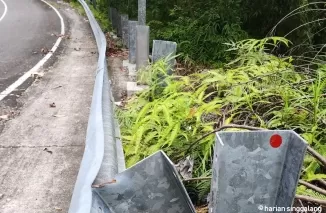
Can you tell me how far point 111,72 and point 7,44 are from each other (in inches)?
221

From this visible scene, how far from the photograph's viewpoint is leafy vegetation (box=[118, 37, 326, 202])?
134 inches

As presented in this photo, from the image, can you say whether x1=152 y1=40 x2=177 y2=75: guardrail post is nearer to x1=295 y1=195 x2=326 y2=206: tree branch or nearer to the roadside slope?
the roadside slope

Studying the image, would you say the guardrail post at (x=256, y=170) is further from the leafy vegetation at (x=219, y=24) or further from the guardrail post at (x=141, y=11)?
the leafy vegetation at (x=219, y=24)

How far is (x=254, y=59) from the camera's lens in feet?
17.4

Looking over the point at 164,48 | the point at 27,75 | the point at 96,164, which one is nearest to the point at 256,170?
the point at 96,164

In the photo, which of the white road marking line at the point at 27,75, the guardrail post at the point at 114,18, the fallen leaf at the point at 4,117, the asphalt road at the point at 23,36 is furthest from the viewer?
the guardrail post at the point at 114,18

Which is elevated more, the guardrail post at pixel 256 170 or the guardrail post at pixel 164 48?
the guardrail post at pixel 164 48

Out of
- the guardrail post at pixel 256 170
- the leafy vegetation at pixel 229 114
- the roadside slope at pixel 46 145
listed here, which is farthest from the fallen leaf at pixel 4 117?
the guardrail post at pixel 256 170

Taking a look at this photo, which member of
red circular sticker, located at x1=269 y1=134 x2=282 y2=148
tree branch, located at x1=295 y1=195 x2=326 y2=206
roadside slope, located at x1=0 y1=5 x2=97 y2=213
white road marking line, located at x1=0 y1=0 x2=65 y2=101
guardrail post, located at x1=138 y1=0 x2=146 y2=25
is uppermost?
guardrail post, located at x1=138 y1=0 x2=146 y2=25

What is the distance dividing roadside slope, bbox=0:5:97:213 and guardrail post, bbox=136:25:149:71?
1079mm

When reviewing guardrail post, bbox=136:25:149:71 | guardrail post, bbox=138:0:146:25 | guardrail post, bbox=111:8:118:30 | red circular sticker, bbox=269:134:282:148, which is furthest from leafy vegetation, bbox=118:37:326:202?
guardrail post, bbox=111:8:118:30

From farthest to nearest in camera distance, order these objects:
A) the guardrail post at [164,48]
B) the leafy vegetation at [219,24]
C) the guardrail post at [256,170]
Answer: the leafy vegetation at [219,24], the guardrail post at [164,48], the guardrail post at [256,170]

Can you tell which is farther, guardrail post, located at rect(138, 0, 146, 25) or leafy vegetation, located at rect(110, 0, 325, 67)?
leafy vegetation, located at rect(110, 0, 325, 67)

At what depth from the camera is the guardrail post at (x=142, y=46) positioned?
6980 millimetres
